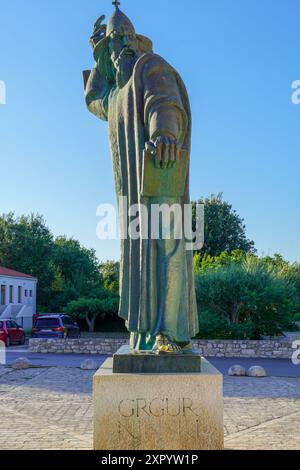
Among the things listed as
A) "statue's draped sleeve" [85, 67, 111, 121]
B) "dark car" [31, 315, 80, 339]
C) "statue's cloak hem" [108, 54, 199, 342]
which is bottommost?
"dark car" [31, 315, 80, 339]

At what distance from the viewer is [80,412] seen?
895 centimetres

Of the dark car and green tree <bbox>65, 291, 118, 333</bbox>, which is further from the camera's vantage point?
green tree <bbox>65, 291, 118, 333</bbox>

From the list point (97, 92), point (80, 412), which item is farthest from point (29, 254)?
point (97, 92)

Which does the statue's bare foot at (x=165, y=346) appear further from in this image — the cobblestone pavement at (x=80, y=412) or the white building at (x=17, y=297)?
the white building at (x=17, y=297)

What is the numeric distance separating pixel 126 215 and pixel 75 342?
61.5ft

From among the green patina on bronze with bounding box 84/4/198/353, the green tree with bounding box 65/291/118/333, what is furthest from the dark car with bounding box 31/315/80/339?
the green patina on bronze with bounding box 84/4/198/353

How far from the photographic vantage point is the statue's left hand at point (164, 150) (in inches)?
174

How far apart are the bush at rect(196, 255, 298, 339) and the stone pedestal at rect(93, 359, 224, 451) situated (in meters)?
19.0

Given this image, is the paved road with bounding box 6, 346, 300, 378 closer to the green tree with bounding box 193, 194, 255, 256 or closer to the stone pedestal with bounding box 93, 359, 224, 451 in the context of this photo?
the stone pedestal with bounding box 93, 359, 224, 451

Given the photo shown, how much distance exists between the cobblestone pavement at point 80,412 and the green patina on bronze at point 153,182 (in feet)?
6.98

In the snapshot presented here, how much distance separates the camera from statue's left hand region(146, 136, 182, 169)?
14.5 feet

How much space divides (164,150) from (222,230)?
1955 inches

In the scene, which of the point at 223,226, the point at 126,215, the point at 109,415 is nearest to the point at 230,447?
the point at 109,415

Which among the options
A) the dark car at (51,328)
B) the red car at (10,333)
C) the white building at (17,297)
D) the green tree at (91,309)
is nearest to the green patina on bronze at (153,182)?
the dark car at (51,328)
